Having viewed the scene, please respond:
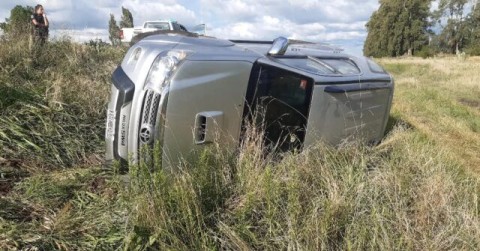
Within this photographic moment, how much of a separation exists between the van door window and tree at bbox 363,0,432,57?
62.5 metres

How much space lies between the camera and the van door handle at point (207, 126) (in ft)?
10.3

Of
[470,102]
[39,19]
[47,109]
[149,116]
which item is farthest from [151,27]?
[149,116]

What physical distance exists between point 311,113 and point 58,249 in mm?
2279

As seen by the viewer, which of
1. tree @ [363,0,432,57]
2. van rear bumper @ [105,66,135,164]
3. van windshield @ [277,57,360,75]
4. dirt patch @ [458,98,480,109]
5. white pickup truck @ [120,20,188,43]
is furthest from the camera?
tree @ [363,0,432,57]

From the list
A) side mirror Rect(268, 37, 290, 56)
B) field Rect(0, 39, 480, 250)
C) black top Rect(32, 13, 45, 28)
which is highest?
black top Rect(32, 13, 45, 28)

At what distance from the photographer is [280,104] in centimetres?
365

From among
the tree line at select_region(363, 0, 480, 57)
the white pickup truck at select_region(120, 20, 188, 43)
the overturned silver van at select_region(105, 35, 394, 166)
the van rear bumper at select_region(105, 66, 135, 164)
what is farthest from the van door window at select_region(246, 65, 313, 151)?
the tree line at select_region(363, 0, 480, 57)

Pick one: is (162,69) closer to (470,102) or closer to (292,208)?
(292,208)

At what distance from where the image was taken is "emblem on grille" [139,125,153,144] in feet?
10.2

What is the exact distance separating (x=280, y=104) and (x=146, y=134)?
1180 millimetres

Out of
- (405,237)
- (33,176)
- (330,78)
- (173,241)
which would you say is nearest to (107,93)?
(33,176)

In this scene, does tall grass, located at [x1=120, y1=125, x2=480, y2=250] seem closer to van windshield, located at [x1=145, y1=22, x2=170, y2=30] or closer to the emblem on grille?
the emblem on grille

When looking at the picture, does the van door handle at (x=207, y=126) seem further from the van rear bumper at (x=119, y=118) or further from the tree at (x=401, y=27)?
the tree at (x=401, y=27)

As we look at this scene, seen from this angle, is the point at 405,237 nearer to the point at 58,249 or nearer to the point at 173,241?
the point at 173,241
